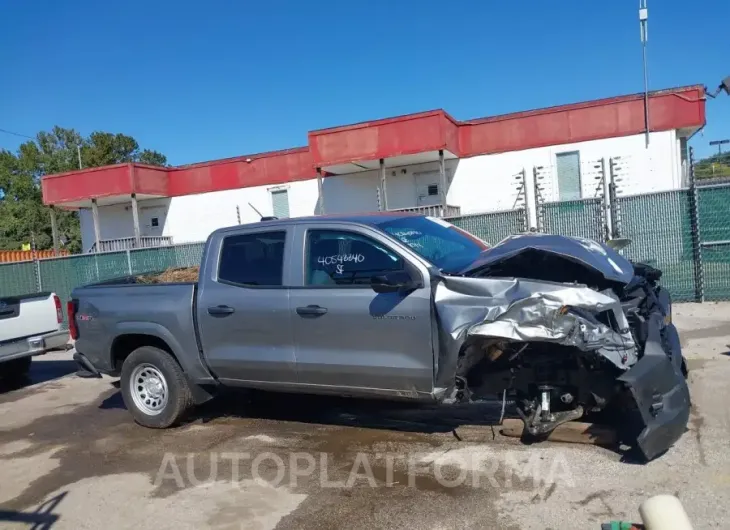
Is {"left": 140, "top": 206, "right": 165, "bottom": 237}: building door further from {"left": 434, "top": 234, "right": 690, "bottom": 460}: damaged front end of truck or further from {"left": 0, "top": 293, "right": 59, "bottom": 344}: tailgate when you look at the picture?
{"left": 434, "top": 234, "right": 690, "bottom": 460}: damaged front end of truck

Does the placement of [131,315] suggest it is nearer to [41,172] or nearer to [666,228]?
[666,228]

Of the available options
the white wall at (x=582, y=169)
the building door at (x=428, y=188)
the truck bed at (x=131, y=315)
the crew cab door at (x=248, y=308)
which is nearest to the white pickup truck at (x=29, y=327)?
the truck bed at (x=131, y=315)

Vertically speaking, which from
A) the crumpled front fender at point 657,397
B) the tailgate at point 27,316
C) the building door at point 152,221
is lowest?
the crumpled front fender at point 657,397

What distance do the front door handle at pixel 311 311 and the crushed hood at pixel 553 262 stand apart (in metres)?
1.16

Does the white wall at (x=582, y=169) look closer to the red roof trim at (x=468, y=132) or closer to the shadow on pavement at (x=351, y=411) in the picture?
the red roof trim at (x=468, y=132)

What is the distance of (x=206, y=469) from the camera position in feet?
16.5

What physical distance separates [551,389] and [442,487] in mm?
1119

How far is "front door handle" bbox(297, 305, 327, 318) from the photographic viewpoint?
5133mm

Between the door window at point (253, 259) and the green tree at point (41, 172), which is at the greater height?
the green tree at point (41, 172)

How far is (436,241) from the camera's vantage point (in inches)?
217

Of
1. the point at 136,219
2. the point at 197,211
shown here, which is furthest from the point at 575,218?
the point at 136,219

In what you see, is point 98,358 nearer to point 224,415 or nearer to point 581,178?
point 224,415

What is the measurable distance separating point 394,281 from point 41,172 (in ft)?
190

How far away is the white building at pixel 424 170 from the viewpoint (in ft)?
67.5
